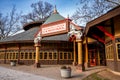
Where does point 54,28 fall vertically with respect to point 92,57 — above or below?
above

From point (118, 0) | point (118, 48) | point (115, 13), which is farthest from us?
point (118, 0)

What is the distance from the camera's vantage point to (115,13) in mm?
10609

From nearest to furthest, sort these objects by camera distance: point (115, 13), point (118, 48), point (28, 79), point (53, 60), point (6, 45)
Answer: point (115, 13), point (28, 79), point (118, 48), point (53, 60), point (6, 45)

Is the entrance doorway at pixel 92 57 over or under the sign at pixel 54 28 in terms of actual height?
under

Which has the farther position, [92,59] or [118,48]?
[92,59]

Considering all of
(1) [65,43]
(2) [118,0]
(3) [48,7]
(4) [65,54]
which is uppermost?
(3) [48,7]

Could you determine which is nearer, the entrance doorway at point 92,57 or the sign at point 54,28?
the sign at point 54,28

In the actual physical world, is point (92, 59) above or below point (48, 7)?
below

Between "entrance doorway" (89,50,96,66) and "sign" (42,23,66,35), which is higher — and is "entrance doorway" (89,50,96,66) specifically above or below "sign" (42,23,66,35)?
below

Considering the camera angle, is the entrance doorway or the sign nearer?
the sign

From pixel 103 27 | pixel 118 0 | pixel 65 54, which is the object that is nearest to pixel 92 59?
pixel 65 54

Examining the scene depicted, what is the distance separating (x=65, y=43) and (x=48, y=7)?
26.7 m

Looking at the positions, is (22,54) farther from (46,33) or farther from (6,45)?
(46,33)

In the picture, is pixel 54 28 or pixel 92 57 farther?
pixel 92 57
